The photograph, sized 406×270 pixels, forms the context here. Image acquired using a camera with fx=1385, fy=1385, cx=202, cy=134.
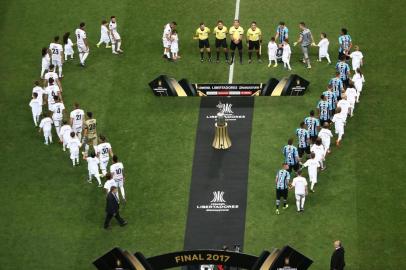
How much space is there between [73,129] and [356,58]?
35.8ft

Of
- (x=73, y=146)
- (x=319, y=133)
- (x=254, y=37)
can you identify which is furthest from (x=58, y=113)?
(x=319, y=133)

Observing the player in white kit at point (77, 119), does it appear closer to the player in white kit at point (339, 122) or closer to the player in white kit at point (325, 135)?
the player in white kit at point (325, 135)

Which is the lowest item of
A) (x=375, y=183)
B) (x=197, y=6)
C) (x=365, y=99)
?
(x=375, y=183)

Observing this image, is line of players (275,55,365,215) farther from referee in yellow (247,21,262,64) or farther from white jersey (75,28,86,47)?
white jersey (75,28,86,47)

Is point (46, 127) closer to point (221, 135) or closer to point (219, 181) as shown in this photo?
point (221, 135)

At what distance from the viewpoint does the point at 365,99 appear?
5106cm

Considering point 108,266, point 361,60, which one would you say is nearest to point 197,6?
point 361,60

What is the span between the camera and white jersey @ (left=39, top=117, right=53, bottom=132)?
4931cm

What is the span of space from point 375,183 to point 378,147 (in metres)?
2.05

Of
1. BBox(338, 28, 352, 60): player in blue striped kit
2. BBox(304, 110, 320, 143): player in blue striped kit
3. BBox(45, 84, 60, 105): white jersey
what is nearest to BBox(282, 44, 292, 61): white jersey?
BBox(338, 28, 352, 60): player in blue striped kit

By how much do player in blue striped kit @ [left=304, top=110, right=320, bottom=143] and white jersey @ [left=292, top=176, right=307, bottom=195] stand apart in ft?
9.63

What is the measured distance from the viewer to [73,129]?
162ft

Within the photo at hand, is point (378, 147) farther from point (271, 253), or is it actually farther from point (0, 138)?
point (0, 138)

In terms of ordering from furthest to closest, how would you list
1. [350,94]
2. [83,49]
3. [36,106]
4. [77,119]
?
1. [83,49]
2. [36,106]
3. [350,94]
4. [77,119]
